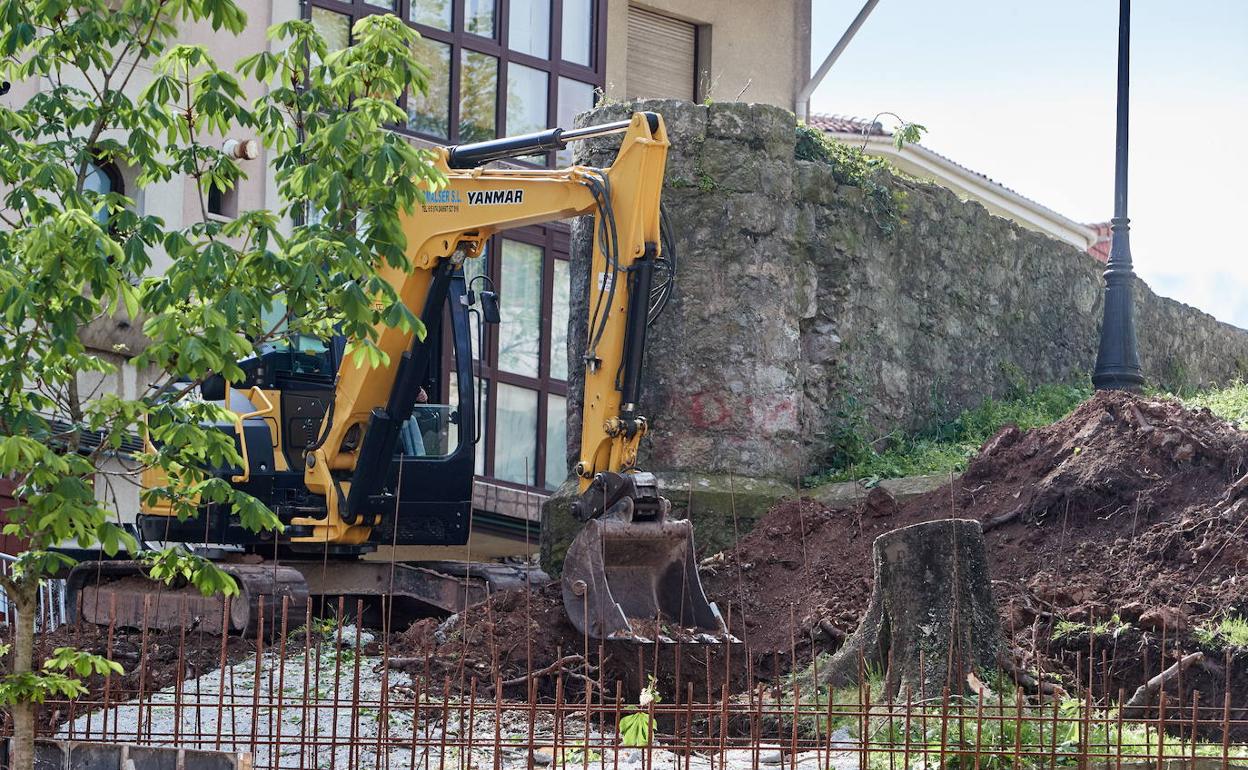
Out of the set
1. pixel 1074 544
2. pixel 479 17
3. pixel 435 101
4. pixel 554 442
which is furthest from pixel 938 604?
pixel 479 17

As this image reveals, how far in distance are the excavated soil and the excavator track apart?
3.76 feet

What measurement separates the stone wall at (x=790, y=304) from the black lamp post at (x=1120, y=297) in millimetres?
1556

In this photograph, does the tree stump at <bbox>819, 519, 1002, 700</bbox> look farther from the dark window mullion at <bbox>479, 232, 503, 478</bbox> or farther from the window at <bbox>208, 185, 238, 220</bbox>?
the window at <bbox>208, 185, 238, 220</bbox>

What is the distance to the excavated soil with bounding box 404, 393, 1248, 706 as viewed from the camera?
952cm

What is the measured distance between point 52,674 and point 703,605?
4770 millimetres

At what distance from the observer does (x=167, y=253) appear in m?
6.60

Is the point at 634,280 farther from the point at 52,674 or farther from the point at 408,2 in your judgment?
the point at 408,2

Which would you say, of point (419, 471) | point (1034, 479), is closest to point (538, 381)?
point (419, 471)

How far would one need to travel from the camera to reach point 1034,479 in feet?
38.8

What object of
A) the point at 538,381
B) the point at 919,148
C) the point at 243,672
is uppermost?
the point at 919,148

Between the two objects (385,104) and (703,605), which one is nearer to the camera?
(385,104)

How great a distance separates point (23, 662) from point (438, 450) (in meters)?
5.86

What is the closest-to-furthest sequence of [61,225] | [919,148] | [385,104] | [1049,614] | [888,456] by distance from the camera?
[61,225], [385,104], [1049,614], [888,456], [919,148]

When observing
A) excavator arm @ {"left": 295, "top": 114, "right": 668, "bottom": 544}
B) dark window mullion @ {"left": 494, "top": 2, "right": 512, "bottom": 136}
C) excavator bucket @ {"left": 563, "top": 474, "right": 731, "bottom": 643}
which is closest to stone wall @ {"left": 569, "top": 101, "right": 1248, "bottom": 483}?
excavator arm @ {"left": 295, "top": 114, "right": 668, "bottom": 544}
